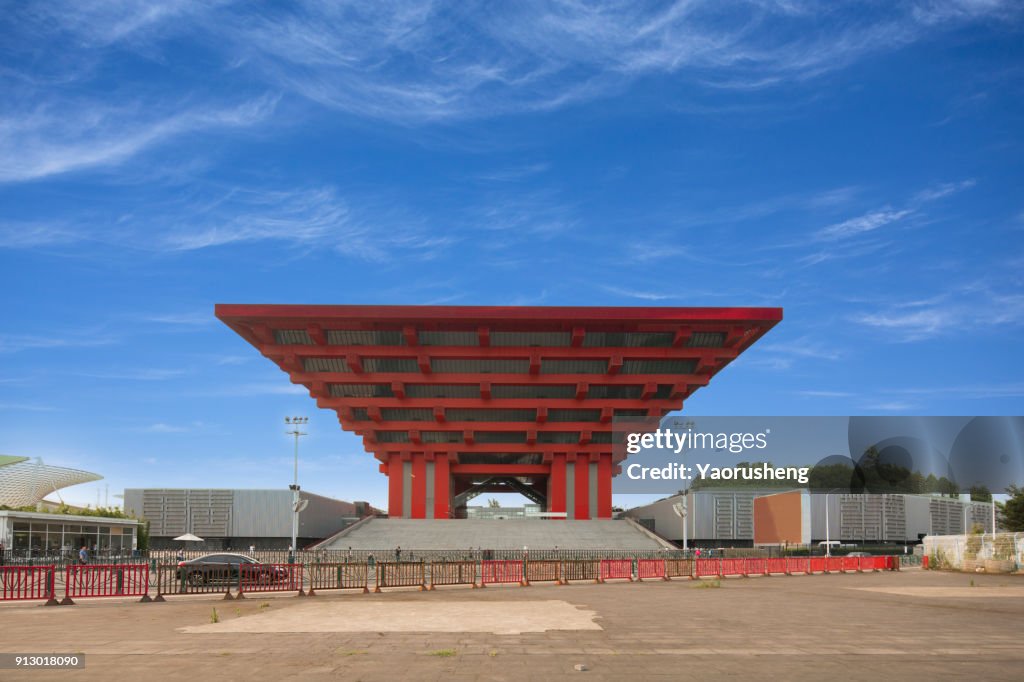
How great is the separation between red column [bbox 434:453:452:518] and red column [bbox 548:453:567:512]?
872 centimetres

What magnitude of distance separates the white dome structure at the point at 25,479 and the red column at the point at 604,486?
43.4m

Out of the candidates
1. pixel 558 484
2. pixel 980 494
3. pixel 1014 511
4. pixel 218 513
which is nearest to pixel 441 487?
pixel 558 484

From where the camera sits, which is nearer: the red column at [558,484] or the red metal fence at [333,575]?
the red metal fence at [333,575]

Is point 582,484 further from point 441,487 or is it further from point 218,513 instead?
point 218,513

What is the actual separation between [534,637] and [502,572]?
19.8 m

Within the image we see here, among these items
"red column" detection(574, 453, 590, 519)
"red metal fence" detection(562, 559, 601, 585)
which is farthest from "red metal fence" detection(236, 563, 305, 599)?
"red column" detection(574, 453, 590, 519)

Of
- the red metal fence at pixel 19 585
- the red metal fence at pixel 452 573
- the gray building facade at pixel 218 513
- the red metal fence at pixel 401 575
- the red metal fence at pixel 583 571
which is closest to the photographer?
the red metal fence at pixel 19 585

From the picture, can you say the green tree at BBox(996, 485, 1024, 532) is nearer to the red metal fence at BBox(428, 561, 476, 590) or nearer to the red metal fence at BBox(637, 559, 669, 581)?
the red metal fence at BBox(637, 559, 669, 581)

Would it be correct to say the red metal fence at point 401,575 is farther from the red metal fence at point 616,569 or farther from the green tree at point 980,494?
the green tree at point 980,494

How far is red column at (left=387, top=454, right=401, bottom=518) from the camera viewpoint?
71625 mm

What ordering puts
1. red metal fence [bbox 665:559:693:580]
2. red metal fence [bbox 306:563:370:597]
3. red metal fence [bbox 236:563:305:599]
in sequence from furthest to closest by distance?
red metal fence [bbox 665:559:693:580]
red metal fence [bbox 306:563:370:597]
red metal fence [bbox 236:563:305:599]

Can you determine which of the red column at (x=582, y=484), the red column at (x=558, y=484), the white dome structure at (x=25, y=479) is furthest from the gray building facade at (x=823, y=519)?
the white dome structure at (x=25, y=479)

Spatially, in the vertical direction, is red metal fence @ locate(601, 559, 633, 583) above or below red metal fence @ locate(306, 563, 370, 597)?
below

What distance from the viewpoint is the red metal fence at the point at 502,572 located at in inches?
1384
